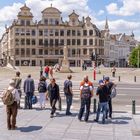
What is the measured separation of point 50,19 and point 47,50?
850cm

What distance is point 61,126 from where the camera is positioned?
14.1 meters

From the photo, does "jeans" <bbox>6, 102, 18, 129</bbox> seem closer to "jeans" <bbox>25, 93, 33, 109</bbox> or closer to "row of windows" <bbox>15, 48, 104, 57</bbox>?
"jeans" <bbox>25, 93, 33, 109</bbox>

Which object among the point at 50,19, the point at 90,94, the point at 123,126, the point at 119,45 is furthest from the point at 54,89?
the point at 119,45

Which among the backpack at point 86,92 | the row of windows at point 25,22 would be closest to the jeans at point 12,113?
the backpack at point 86,92

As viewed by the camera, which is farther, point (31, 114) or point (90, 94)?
point (31, 114)

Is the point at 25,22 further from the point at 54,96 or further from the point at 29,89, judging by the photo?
the point at 54,96

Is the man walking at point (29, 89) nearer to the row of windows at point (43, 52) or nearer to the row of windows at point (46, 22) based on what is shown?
the row of windows at point (46, 22)

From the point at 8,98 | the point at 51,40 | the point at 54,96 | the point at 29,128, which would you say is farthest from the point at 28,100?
the point at 51,40

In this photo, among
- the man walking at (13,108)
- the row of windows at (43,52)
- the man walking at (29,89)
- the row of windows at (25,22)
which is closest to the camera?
the man walking at (13,108)

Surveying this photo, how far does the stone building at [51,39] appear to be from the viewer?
347 ft

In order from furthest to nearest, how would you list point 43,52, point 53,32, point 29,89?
point 43,52 < point 53,32 < point 29,89

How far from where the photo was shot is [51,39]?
354ft

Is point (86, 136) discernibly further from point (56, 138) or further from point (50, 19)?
point (50, 19)

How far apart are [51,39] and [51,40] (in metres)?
0.27
